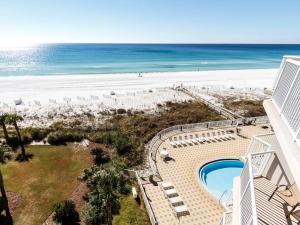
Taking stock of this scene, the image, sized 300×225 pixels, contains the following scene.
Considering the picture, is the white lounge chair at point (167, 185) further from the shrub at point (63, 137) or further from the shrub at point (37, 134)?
the shrub at point (37, 134)

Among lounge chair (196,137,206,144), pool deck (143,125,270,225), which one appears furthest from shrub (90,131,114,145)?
lounge chair (196,137,206,144)

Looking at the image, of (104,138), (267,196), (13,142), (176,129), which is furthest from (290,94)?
(13,142)

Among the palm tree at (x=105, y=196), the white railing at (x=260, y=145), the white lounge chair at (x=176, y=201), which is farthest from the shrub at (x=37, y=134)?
the white railing at (x=260, y=145)

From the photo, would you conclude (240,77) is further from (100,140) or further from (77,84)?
(100,140)

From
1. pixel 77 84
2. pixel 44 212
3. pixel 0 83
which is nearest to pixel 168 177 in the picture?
pixel 44 212

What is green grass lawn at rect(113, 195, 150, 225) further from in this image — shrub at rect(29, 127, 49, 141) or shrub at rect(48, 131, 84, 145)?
shrub at rect(29, 127, 49, 141)

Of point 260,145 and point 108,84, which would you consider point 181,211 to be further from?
point 108,84
